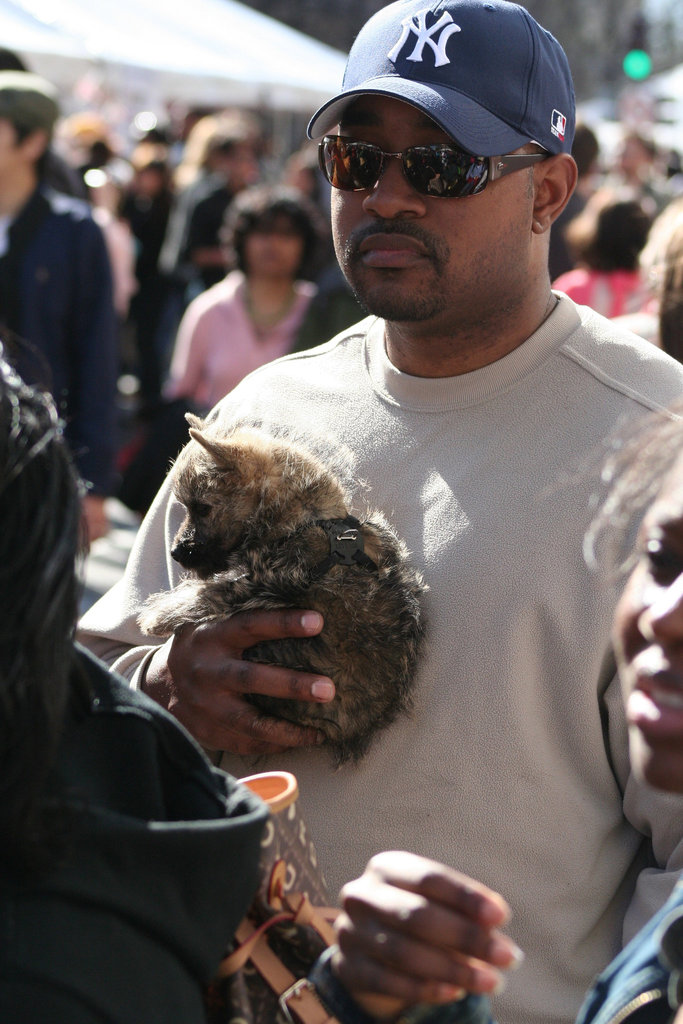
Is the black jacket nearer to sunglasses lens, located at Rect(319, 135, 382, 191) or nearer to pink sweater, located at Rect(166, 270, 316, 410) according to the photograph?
sunglasses lens, located at Rect(319, 135, 382, 191)

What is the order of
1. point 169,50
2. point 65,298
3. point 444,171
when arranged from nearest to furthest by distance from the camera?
point 444,171 → point 65,298 → point 169,50

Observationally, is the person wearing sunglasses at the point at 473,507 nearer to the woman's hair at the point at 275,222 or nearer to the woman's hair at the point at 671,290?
the woman's hair at the point at 671,290

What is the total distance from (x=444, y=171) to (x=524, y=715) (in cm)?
122

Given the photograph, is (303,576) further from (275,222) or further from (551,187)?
(275,222)

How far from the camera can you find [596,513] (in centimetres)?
238

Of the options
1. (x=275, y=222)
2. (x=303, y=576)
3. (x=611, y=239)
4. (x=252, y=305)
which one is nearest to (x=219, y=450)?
(x=303, y=576)

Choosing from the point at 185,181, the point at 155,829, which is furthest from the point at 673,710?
the point at 185,181

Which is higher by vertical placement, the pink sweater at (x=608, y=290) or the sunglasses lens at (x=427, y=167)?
the sunglasses lens at (x=427, y=167)

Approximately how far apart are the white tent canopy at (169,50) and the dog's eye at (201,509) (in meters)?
10.1

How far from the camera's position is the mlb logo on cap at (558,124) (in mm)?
2799

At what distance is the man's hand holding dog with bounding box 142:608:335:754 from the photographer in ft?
7.93

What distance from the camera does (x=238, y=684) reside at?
2.45 meters

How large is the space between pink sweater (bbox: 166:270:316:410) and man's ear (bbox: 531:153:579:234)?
3625 mm

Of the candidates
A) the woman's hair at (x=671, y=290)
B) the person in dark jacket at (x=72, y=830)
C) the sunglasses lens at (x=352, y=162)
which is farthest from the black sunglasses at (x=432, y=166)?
the person in dark jacket at (x=72, y=830)
